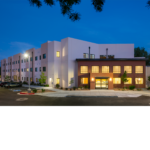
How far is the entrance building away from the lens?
2858 cm

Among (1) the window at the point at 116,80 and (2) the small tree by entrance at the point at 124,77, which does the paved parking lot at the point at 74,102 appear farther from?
(1) the window at the point at 116,80

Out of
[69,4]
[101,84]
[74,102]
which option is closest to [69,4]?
[69,4]

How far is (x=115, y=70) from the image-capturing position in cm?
2905

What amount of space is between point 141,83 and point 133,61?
5965 mm

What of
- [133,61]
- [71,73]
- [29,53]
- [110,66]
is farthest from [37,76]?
[133,61]

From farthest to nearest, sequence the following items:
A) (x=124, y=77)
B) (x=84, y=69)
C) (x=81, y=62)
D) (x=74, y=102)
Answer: (x=84, y=69) < (x=81, y=62) < (x=124, y=77) < (x=74, y=102)

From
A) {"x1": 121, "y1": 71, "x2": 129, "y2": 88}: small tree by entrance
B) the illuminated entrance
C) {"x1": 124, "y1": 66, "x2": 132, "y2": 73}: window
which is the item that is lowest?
the illuminated entrance

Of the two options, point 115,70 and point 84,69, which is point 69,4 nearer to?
point 84,69

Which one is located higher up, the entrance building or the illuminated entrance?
the entrance building

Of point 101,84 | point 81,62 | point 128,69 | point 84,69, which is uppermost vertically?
point 81,62

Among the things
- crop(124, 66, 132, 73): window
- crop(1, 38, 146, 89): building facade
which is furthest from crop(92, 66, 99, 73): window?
crop(124, 66, 132, 73): window

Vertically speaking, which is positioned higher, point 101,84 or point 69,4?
point 69,4

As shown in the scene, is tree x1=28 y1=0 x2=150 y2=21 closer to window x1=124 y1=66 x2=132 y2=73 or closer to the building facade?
the building facade
